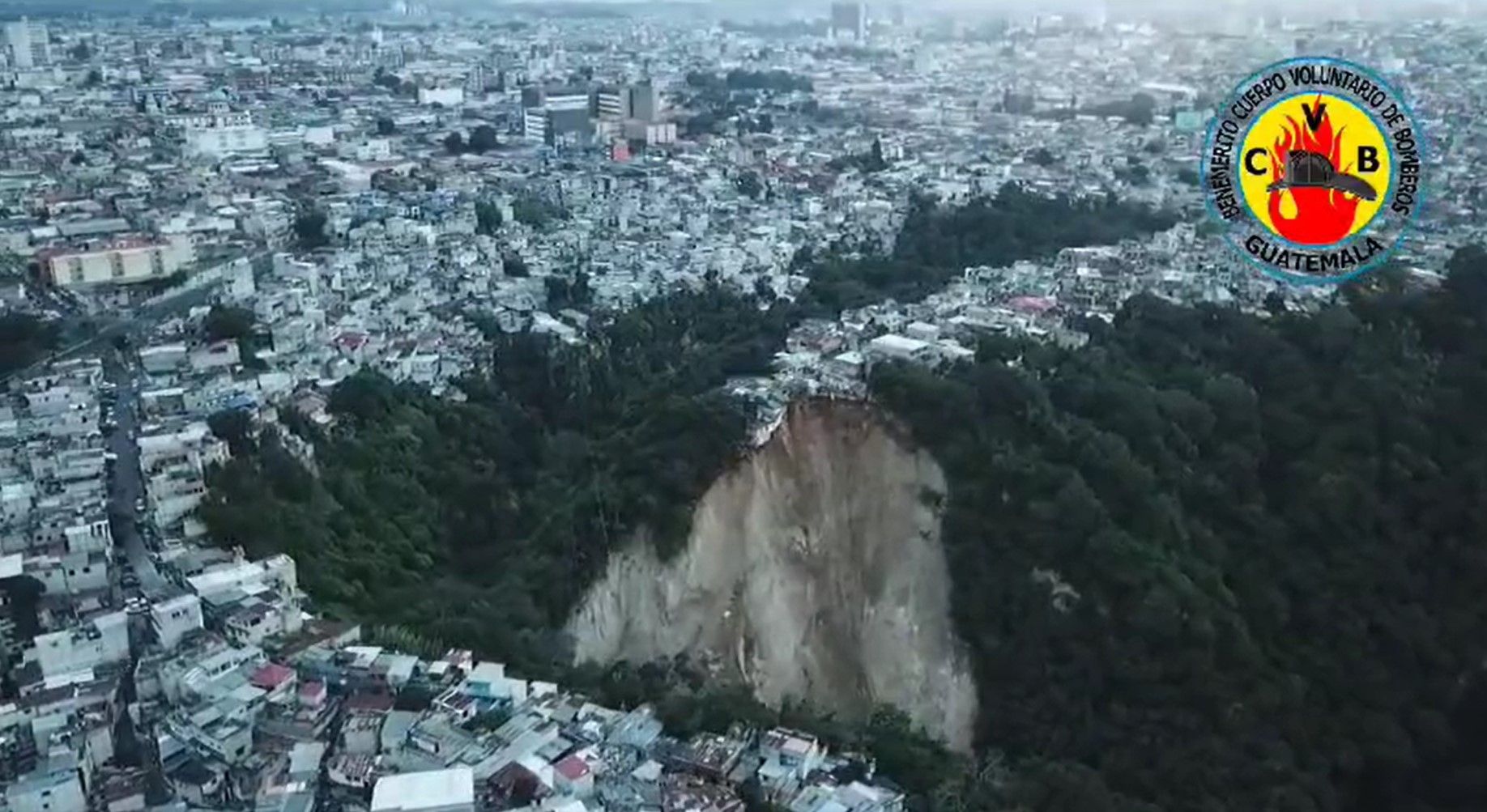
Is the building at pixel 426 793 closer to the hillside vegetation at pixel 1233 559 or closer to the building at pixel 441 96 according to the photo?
the hillside vegetation at pixel 1233 559

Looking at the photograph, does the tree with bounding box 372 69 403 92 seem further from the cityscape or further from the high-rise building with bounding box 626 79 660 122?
the high-rise building with bounding box 626 79 660 122

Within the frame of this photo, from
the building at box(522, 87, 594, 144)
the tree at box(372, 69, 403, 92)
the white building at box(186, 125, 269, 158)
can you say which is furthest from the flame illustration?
the tree at box(372, 69, 403, 92)

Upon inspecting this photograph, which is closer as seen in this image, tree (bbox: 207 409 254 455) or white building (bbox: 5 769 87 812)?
white building (bbox: 5 769 87 812)

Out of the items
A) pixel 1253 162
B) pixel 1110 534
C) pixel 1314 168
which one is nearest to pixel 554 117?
pixel 1253 162

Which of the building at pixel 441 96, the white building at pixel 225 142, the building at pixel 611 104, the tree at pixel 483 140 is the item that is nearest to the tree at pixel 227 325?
the white building at pixel 225 142

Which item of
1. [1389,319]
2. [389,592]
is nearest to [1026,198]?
[1389,319]

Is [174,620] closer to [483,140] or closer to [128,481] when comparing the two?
[128,481]
